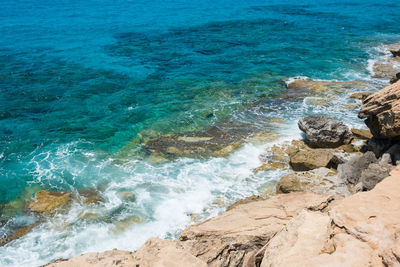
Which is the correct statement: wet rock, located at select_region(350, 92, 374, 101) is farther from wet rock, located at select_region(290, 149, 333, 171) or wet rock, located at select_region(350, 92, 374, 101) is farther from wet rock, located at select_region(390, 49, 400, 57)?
wet rock, located at select_region(390, 49, 400, 57)

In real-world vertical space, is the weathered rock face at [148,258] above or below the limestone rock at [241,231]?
above

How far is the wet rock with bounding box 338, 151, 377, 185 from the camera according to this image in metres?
12.5

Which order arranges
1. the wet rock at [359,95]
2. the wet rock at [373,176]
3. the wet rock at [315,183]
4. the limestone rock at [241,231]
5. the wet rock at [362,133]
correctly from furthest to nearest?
1. the wet rock at [359,95]
2. the wet rock at [362,133]
3. the wet rock at [315,183]
4. the wet rock at [373,176]
5. the limestone rock at [241,231]

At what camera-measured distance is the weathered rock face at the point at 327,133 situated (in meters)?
16.1

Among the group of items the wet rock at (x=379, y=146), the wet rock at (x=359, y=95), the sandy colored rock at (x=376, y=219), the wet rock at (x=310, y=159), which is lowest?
the wet rock at (x=310, y=159)

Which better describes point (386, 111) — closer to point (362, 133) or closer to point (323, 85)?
point (362, 133)

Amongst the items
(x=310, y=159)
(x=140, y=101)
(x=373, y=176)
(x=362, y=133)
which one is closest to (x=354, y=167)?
(x=373, y=176)

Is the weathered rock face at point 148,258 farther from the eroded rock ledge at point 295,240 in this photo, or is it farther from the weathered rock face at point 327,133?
the weathered rock face at point 327,133

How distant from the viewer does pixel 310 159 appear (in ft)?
48.8

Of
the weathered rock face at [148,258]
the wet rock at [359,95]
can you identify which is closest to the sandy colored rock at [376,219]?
the weathered rock face at [148,258]

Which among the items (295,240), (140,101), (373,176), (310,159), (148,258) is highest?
(295,240)

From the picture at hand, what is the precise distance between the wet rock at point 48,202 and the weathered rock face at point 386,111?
13.9 meters

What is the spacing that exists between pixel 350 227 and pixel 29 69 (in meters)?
32.0

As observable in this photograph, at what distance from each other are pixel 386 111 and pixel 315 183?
4082mm
